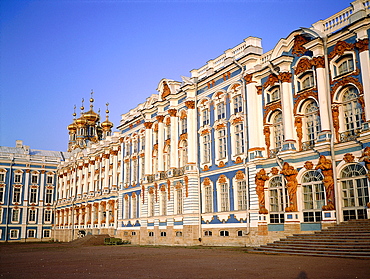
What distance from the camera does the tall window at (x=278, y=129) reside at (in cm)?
2622

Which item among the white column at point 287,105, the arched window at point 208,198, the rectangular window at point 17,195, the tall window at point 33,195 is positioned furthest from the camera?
the tall window at point 33,195

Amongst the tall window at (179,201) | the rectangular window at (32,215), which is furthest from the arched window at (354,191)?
the rectangular window at (32,215)

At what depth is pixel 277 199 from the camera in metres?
25.5

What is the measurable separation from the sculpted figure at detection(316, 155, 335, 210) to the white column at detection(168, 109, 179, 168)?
16380mm

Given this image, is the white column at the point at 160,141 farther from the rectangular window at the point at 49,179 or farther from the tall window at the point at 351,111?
the rectangular window at the point at 49,179

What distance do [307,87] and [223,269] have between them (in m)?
14.5

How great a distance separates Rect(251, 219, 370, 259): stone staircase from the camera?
54.9 ft

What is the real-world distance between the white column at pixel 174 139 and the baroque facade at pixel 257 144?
0.30 feet

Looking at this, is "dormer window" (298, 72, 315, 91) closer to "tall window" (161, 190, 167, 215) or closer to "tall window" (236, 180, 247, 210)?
"tall window" (236, 180, 247, 210)

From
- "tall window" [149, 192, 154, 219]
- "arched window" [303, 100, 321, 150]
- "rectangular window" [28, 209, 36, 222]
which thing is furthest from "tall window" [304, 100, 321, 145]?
"rectangular window" [28, 209, 36, 222]

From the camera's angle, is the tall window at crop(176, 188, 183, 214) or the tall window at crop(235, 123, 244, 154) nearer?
the tall window at crop(235, 123, 244, 154)

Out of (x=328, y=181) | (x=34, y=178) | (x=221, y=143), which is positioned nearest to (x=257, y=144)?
(x=221, y=143)

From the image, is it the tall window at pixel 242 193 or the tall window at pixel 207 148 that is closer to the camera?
the tall window at pixel 242 193

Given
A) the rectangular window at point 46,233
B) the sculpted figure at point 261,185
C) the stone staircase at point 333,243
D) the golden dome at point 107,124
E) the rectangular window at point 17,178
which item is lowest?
the rectangular window at point 46,233
